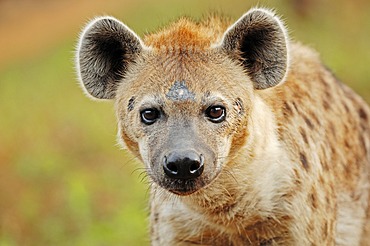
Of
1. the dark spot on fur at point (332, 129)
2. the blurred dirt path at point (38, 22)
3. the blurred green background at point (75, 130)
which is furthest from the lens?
the blurred dirt path at point (38, 22)

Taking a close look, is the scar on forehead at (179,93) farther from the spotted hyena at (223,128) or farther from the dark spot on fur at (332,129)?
the dark spot on fur at (332,129)

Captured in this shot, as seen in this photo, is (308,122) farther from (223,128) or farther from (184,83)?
(184,83)

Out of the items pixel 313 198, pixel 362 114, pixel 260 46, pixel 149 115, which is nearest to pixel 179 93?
pixel 149 115

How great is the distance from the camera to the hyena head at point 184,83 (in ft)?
12.4

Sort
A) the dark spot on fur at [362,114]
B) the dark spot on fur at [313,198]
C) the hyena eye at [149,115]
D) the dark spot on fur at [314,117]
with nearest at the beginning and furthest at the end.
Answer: the hyena eye at [149,115] → the dark spot on fur at [313,198] → the dark spot on fur at [314,117] → the dark spot on fur at [362,114]

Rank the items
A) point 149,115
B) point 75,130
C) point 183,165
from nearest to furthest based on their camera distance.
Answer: point 183,165 < point 149,115 < point 75,130

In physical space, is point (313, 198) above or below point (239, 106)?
below

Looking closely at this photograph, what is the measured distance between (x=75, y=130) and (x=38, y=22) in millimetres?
9120

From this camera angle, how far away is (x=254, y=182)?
425cm

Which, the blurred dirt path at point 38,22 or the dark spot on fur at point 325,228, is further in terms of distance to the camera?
the blurred dirt path at point 38,22

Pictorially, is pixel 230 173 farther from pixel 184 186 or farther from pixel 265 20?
pixel 265 20

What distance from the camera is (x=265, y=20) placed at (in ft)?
13.4

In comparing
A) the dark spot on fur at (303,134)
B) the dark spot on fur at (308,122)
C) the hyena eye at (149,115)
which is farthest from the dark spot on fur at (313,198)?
the hyena eye at (149,115)

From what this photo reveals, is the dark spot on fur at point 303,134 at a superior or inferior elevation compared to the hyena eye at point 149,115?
superior
